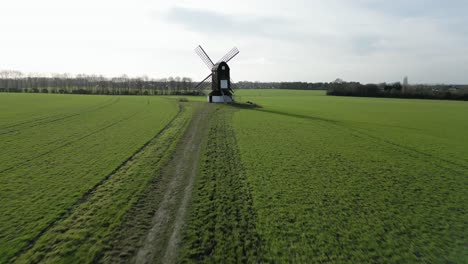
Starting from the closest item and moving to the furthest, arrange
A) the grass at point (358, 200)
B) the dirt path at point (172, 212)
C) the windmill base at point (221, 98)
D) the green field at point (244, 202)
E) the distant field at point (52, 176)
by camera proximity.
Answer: the dirt path at point (172, 212), the green field at point (244, 202), the grass at point (358, 200), the distant field at point (52, 176), the windmill base at point (221, 98)

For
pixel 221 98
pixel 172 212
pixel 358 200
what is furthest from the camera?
pixel 221 98

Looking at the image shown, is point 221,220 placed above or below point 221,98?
below

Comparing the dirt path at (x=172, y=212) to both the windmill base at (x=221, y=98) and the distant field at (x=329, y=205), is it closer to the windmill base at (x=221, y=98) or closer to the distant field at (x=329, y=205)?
the distant field at (x=329, y=205)

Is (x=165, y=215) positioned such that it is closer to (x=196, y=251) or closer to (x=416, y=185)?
(x=196, y=251)

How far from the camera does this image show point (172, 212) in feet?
29.4

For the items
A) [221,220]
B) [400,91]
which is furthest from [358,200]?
[400,91]

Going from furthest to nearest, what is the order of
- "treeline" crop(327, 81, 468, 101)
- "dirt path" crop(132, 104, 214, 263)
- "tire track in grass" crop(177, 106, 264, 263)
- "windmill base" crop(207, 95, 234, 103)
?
"treeline" crop(327, 81, 468, 101)
"windmill base" crop(207, 95, 234, 103)
"tire track in grass" crop(177, 106, 264, 263)
"dirt path" crop(132, 104, 214, 263)

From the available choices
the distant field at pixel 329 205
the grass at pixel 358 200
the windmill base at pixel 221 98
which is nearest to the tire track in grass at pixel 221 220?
the distant field at pixel 329 205

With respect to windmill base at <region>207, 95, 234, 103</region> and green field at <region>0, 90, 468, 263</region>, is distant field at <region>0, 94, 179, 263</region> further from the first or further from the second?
windmill base at <region>207, 95, 234, 103</region>

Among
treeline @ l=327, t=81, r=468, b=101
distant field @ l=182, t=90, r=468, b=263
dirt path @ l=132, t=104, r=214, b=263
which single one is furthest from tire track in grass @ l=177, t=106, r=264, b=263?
treeline @ l=327, t=81, r=468, b=101

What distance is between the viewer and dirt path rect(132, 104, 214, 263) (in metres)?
6.79

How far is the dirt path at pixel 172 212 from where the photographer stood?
22.3 feet

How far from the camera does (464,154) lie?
18688 mm

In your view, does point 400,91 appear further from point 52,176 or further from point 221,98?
point 52,176
